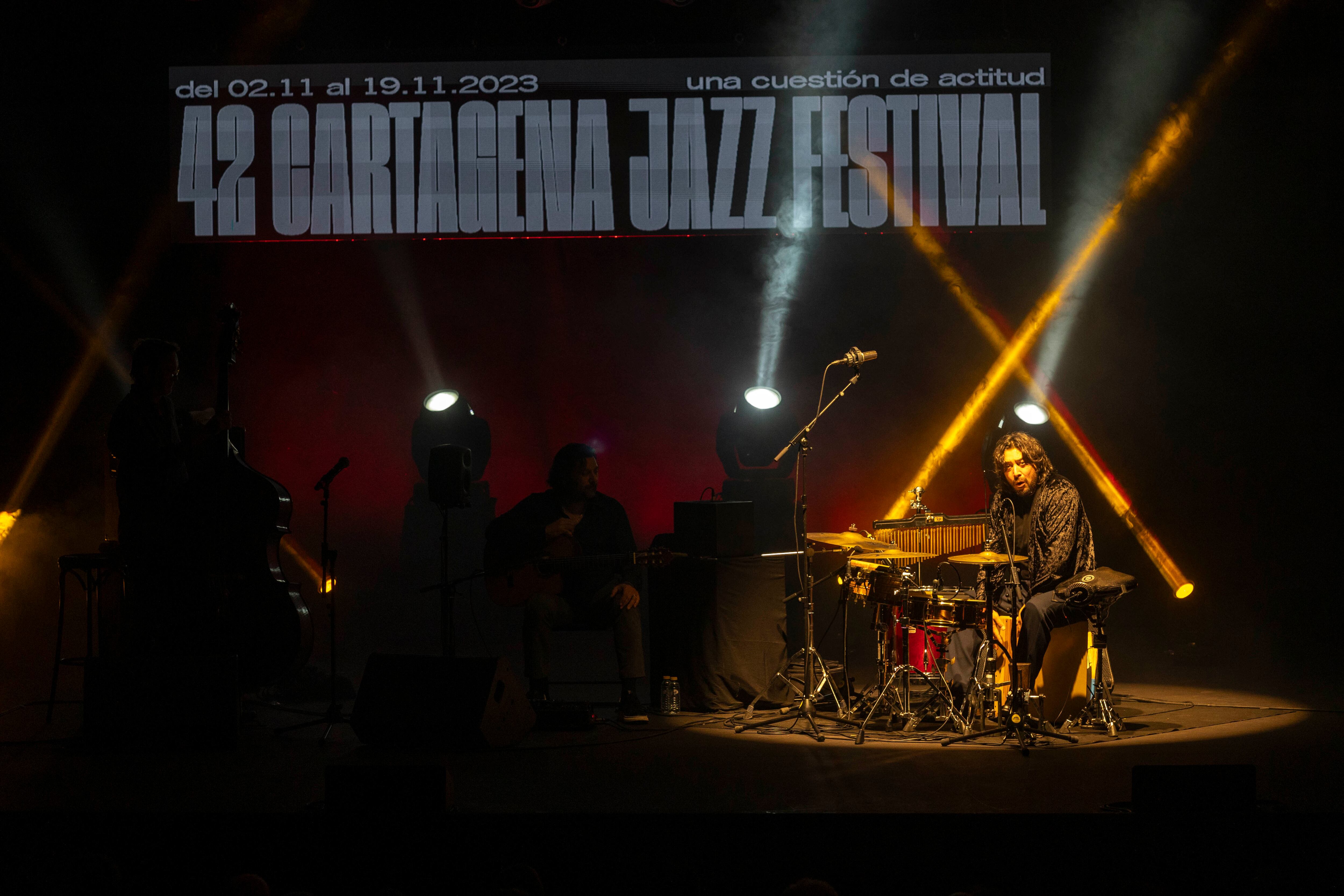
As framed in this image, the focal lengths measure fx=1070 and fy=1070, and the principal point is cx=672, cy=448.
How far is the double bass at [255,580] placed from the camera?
14.6ft

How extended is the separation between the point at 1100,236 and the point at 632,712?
463 centimetres

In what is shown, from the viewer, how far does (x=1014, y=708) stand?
4.40 m

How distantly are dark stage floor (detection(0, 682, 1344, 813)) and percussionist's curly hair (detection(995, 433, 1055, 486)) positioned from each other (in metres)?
1.21

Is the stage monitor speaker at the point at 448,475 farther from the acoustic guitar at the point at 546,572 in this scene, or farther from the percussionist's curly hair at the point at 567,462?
the percussionist's curly hair at the point at 567,462

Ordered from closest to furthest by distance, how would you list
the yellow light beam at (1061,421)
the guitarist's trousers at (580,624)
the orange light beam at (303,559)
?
1. the guitarist's trousers at (580,624)
2. the yellow light beam at (1061,421)
3. the orange light beam at (303,559)

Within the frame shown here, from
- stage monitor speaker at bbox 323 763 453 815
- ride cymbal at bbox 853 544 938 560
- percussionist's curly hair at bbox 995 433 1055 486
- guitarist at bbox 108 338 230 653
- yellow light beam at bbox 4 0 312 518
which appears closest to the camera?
stage monitor speaker at bbox 323 763 453 815

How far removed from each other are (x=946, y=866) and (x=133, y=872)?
224cm

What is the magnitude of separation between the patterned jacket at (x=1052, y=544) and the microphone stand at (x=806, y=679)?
0.76 m

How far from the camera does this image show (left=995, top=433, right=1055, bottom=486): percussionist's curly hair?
16.5 feet

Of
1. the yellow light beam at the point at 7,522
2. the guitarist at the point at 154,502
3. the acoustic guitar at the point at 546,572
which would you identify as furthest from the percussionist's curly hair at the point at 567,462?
the yellow light beam at the point at 7,522

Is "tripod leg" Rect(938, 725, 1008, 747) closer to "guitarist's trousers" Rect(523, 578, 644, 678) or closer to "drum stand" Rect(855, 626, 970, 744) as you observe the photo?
"drum stand" Rect(855, 626, 970, 744)

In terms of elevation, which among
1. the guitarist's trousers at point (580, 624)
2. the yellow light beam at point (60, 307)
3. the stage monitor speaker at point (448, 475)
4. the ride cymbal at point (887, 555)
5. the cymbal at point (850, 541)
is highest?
the yellow light beam at point (60, 307)

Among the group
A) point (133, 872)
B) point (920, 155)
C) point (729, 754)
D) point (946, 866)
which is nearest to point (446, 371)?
point (920, 155)

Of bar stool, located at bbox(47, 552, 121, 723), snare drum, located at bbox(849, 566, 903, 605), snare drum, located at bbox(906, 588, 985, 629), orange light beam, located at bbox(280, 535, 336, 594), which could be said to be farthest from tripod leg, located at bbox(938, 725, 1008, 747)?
orange light beam, located at bbox(280, 535, 336, 594)
